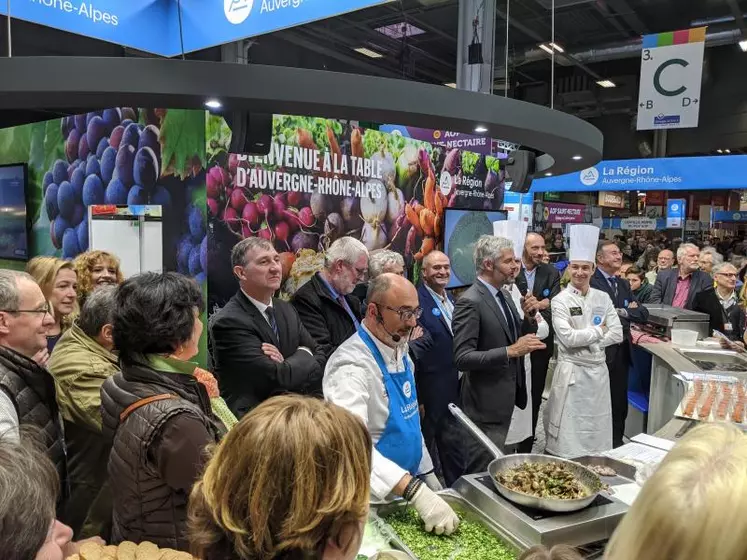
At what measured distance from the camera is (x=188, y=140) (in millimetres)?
4355

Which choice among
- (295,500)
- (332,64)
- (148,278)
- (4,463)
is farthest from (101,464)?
(332,64)

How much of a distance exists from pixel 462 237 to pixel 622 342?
255 cm

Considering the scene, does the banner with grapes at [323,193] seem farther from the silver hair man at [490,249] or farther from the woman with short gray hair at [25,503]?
the woman with short gray hair at [25,503]

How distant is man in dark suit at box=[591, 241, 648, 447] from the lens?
15.7ft

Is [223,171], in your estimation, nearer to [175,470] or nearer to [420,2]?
[175,470]

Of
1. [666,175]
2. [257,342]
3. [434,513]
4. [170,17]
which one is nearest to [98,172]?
[170,17]

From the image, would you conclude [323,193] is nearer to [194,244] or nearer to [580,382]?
[194,244]

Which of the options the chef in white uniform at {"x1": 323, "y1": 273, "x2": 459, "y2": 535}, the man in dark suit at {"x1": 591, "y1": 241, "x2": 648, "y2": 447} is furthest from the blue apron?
the man in dark suit at {"x1": 591, "y1": 241, "x2": 648, "y2": 447}

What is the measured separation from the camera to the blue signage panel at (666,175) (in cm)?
838

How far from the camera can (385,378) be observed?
89.8 inches

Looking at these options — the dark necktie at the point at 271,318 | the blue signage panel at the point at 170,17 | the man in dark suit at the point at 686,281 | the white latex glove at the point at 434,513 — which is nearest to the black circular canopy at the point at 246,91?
the white latex glove at the point at 434,513

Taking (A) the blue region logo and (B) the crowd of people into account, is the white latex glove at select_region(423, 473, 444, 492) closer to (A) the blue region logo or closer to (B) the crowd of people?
(B) the crowd of people

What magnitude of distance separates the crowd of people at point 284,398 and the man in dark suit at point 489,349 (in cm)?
1

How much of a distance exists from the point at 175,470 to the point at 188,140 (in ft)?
10.6
